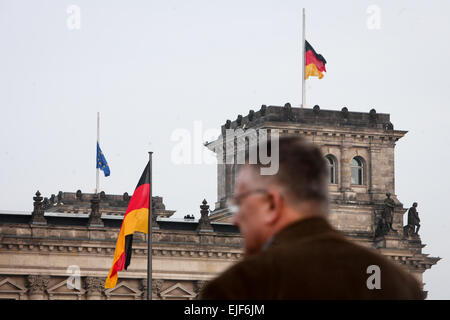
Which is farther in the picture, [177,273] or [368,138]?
[368,138]

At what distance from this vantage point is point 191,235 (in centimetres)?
6475

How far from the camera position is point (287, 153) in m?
4.69

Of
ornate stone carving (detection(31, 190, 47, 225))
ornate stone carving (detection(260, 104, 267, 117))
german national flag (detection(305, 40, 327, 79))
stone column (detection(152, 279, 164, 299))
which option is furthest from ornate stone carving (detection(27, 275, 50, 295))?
german national flag (detection(305, 40, 327, 79))

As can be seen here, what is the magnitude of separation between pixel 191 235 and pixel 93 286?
659cm

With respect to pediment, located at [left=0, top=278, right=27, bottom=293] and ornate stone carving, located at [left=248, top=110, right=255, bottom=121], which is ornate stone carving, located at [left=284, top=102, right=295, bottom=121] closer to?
ornate stone carving, located at [left=248, top=110, right=255, bottom=121]

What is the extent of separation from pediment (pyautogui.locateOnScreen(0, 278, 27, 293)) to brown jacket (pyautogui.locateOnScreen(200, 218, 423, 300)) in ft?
185

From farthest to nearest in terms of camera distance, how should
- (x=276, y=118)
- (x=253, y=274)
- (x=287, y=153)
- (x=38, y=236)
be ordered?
(x=276, y=118), (x=38, y=236), (x=287, y=153), (x=253, y=274)

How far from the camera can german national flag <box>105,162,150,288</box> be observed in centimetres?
4653

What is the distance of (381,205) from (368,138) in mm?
4508

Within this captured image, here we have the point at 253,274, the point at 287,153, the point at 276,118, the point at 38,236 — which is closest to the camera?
the point at 253,274

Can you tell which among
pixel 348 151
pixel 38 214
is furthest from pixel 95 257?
pixel 348 151
